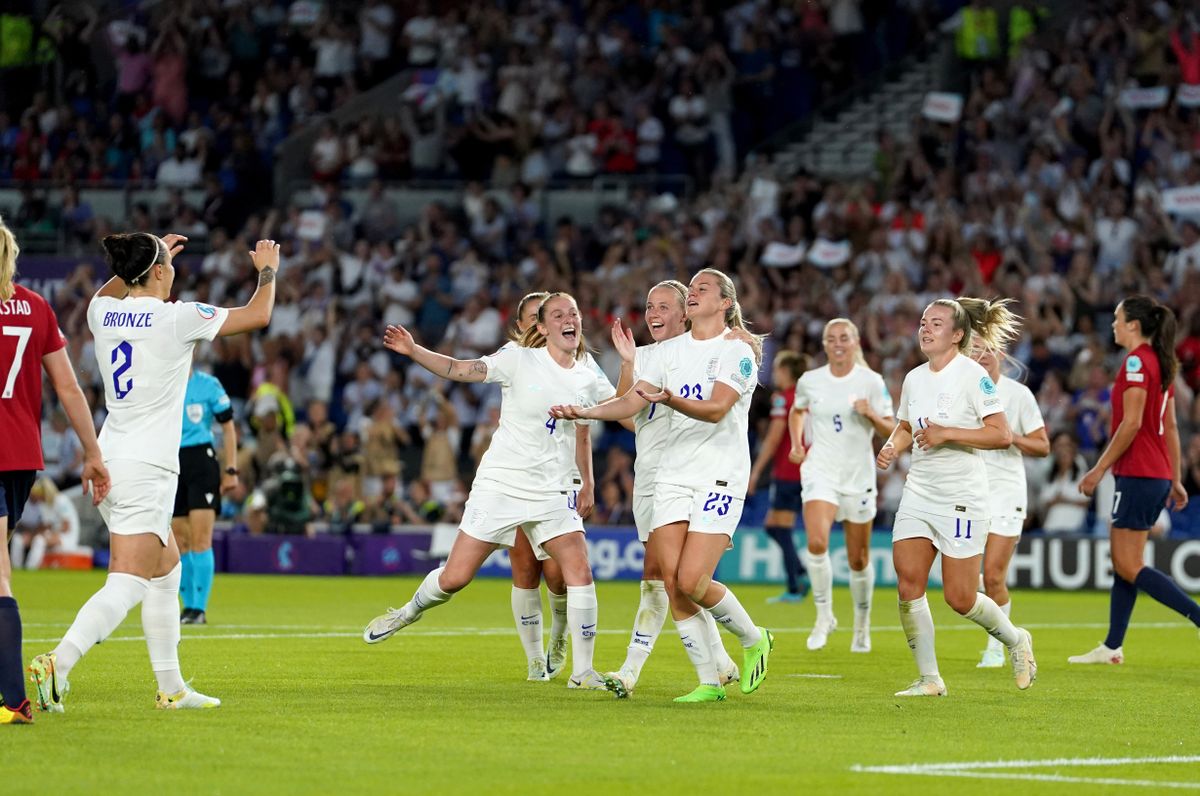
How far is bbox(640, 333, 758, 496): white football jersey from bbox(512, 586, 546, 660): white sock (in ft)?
5.93

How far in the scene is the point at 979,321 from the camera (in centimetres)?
1234

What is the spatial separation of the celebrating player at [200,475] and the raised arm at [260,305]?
686cm

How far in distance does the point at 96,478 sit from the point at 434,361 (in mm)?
2517

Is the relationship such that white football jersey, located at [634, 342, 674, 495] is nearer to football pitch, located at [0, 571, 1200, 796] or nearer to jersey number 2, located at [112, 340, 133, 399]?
football pitch, located at [0, 571, 1200, 796]

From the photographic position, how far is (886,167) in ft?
100.0

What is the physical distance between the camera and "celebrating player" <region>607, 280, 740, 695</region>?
37.5 feet

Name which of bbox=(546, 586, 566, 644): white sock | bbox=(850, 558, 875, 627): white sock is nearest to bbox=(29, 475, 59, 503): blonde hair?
bbox=(850, 558, 875, 627): white sock

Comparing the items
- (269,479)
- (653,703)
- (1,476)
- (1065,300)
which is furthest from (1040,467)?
(1,476)

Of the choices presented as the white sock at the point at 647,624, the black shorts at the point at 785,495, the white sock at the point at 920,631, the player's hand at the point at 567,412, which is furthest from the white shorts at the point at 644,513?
the black shorts at the point at 785,495

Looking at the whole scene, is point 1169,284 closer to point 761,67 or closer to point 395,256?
point 761,67

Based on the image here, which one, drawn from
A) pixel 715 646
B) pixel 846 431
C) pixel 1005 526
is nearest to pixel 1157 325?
pixel 1005 526

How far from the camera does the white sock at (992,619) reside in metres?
11.8

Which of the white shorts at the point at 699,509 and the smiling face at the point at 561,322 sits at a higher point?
the smiling face at the point at 561,322

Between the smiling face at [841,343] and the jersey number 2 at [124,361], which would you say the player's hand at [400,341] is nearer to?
the jersey number 2 at [124,361]
